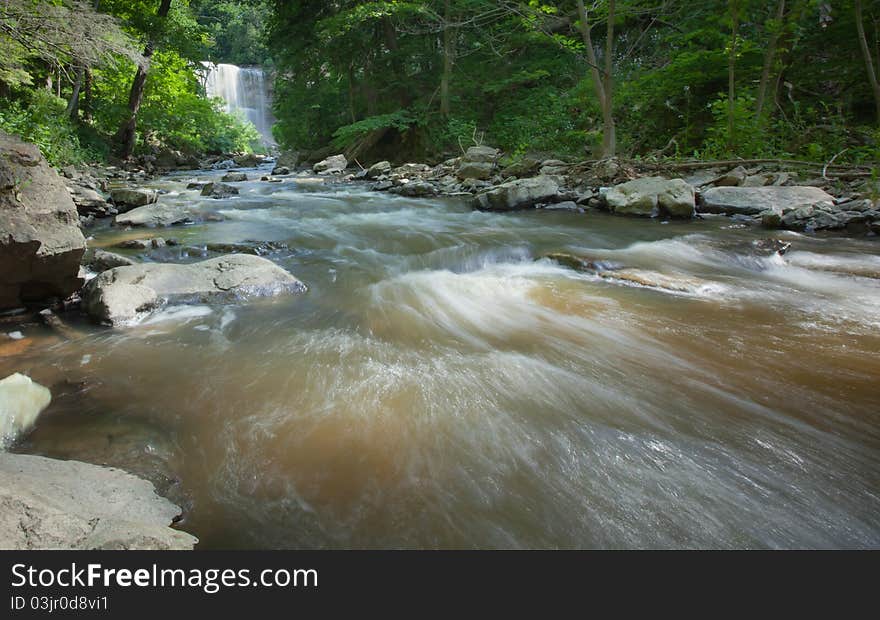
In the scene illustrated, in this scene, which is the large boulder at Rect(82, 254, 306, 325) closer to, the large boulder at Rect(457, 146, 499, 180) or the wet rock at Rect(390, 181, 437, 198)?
the wet rock at Rect(390, 181, 437, 198)

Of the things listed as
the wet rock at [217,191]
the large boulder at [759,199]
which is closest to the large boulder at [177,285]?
the large boulder at [759,199]

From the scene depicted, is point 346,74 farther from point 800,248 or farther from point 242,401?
point 242,401

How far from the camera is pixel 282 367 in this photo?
2.80 m

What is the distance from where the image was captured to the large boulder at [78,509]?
4.16 ft

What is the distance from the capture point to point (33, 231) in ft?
10.4

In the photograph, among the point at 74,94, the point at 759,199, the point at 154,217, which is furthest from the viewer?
the point at 74,94

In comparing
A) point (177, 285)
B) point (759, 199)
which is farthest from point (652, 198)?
point (177, 285)

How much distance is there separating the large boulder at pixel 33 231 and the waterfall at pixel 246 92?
35871 mm

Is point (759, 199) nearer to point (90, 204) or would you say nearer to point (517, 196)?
point (517, 196)

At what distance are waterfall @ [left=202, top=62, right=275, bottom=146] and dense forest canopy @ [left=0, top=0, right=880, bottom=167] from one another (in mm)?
12935

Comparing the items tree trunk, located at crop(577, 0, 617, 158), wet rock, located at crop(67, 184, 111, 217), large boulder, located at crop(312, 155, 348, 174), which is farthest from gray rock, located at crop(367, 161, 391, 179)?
wet rock, located at crop(67, 184, 111, 217)

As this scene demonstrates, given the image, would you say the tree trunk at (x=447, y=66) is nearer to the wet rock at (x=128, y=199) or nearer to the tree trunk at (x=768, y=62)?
the tree trunk at (x=768, y=62)

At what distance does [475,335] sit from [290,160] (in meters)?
19.0

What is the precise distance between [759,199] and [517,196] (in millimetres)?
3897
